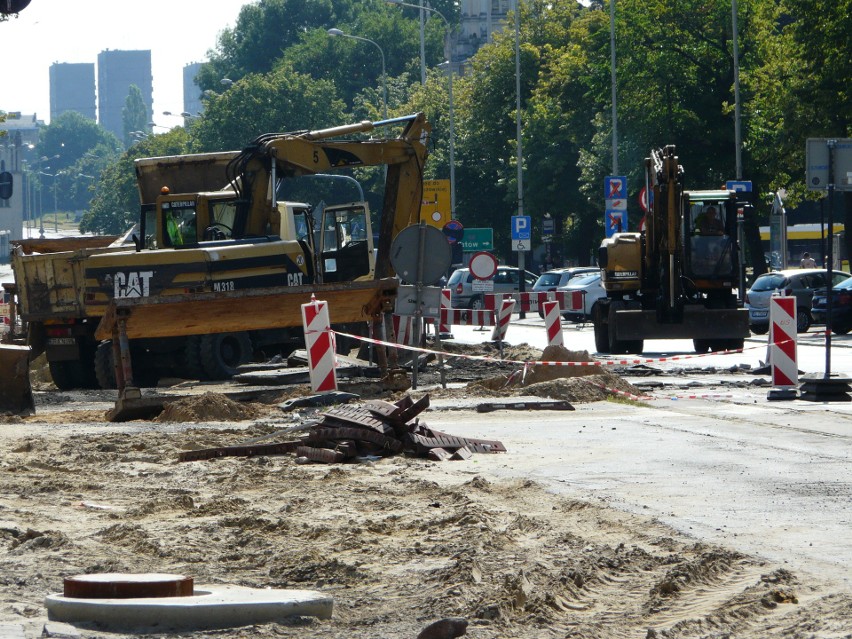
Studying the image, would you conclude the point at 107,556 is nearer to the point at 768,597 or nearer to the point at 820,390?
the point at 768,597

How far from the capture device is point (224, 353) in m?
22.7

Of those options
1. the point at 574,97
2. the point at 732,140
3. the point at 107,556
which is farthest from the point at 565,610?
the point at 574,97

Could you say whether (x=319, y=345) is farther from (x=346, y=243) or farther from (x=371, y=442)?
(x=346, y=243)

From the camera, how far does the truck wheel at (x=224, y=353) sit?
72.8 feet

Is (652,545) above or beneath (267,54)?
beneath

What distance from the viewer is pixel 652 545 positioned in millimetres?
7859

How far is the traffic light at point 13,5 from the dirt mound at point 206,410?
6.28 metres

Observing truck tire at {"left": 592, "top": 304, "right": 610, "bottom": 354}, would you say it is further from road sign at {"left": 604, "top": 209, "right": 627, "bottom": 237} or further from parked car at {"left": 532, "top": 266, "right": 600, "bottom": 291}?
parked car at {"left": 532, "top": 266, "right": 600, "bottom": 291}

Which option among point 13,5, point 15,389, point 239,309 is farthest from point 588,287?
point 13,5

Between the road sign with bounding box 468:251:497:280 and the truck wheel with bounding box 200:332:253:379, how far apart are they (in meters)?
9.43

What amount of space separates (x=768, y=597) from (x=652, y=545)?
4.87 ft

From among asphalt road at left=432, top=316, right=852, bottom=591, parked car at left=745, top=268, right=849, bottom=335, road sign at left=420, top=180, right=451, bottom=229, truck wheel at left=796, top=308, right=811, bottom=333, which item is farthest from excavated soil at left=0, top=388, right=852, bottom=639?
road sign at left=420, top=180, right=451, bottom=229

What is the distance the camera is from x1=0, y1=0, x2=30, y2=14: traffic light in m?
11.1

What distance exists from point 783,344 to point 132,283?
31.7 ft
